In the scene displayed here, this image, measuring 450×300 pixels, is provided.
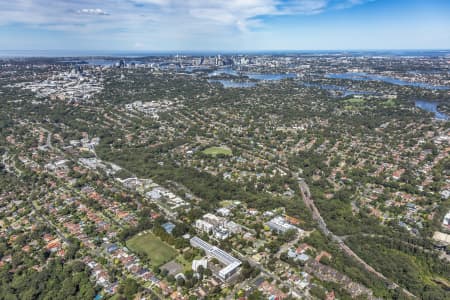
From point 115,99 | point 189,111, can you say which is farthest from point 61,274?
point 115,99

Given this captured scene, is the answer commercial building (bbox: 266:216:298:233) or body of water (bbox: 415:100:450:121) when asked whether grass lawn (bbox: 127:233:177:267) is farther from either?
body of water (bbox: 415:100:450:121)

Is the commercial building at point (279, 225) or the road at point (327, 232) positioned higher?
the commercial building at point (279, 225)

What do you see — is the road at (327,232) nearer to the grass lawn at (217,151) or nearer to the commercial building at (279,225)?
the commercial building at (279,225)

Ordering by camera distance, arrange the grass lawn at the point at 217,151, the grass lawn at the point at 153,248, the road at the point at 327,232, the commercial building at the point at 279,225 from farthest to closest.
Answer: the grass lawn at the point at 217,151 < the commercial building at the point at 279,225 < the grass lawn at the point at 153,248 < the road at the point at 327,232

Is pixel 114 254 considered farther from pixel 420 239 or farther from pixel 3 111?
pixel 3 111

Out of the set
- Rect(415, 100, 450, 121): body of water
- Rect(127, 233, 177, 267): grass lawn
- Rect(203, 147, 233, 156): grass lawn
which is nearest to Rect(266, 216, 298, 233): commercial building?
Rect(127, 233, 177, 267): grass lawn

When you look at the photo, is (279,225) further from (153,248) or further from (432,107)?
(432,107)

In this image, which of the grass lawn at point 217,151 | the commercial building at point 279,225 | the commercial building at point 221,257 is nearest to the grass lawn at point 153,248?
the commercial building at point 221,257

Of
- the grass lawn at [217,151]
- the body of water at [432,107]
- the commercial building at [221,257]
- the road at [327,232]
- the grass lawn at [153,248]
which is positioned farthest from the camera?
the body of water at [432,107]
